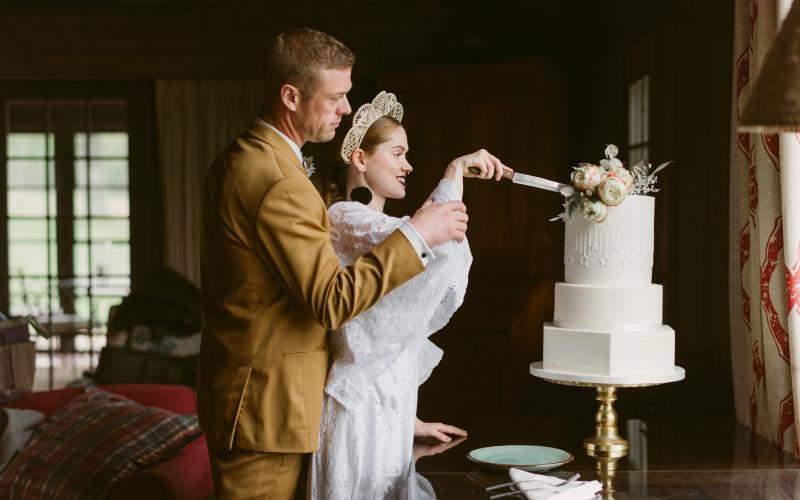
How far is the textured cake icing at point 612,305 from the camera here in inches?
88.7

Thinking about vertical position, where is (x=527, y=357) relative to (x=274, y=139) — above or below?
below

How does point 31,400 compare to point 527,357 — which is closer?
point 31,400

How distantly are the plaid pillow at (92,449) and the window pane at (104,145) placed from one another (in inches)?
163

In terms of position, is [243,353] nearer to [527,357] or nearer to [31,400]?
[31,400]

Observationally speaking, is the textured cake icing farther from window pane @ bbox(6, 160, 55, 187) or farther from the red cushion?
window pane @ bbox(6, 160, 55, 187)

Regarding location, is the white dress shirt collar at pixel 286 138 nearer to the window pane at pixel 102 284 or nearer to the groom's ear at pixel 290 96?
the groom's ear at pixel 290 96

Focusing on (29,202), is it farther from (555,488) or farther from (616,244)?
(555,488)

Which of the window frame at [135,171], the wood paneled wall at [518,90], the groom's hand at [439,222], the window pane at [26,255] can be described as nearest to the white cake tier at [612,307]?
the groom's hand at [439,222]

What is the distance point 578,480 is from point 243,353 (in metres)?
0.76

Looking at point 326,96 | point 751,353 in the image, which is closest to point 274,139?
point 326,96

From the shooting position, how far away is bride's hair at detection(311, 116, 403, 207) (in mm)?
2158

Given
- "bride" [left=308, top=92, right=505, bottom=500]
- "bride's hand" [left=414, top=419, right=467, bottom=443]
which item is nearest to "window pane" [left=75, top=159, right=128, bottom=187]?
"bride's hand" [left=414, top=419, right=467, bottom=443]

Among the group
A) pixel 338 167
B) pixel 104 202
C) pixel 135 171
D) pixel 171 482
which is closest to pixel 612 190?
pixel 338 167

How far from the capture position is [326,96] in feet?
6.30
